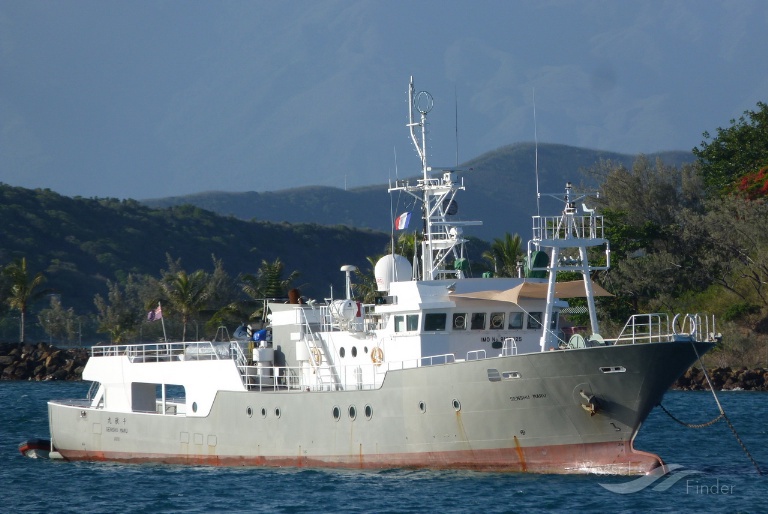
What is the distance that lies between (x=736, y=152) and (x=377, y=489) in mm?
57001

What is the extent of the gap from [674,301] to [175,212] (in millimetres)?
83099

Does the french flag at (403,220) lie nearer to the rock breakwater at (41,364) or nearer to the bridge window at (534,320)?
the bridge window at (534,320)

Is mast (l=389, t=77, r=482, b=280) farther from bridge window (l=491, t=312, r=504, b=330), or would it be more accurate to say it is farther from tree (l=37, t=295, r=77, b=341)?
tree (l=37, t=295, r=77, b=341)

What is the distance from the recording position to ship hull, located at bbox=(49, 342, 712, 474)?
26.3 m

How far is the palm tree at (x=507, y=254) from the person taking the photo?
60.4 m

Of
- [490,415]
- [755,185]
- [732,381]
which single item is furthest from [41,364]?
[490,415]

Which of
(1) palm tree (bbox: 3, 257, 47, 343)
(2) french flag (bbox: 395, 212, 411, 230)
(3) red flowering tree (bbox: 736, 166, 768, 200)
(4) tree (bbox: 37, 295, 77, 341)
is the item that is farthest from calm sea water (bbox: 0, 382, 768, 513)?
(4) tree (bbox: 37, 295, 77, 341)

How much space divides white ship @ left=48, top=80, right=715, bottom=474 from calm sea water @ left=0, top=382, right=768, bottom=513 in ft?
2.27

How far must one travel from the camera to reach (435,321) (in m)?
29.2

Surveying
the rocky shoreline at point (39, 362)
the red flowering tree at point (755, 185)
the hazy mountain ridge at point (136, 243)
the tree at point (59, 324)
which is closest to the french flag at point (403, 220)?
the red flowering tree at point (755, 185)

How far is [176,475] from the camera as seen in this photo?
30672 mm

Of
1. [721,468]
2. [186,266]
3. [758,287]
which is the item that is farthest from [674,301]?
[186,266]

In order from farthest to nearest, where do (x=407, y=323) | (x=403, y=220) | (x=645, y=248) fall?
1. (x=645, y=248)
2. (x=403, y=220)
3. (x=407, y=323)

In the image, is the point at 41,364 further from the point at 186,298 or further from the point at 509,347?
the point at 509,347
